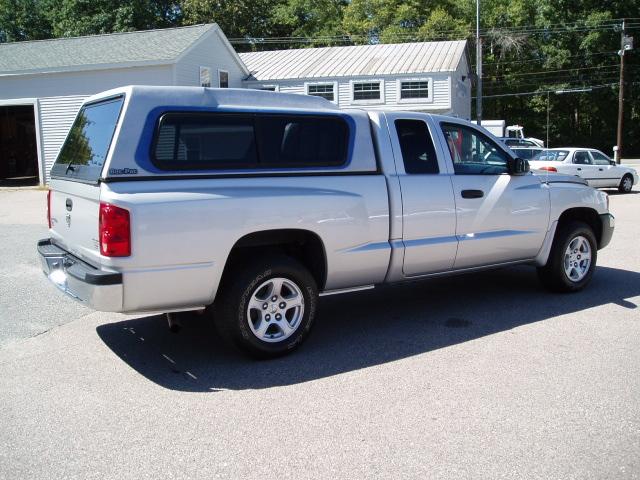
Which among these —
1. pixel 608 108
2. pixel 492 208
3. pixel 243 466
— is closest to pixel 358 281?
pixel 492 208

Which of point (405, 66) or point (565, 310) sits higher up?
point (405, 66)

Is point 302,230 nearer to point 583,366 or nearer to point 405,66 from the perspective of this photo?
point 583,366

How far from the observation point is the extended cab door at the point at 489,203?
615 centimetres

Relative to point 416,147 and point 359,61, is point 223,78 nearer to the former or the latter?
point 359,61

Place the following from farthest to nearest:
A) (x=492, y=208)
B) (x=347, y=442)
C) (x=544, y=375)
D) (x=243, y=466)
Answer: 1. (x=492, y=208)
2. (x=544, y=375)
3. (x=347, y=442)
4. (x=243, y=466)

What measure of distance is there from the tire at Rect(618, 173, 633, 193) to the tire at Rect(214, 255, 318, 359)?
1805 centimetres

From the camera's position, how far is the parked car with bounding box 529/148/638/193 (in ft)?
62.2

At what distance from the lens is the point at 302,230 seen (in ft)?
17.0

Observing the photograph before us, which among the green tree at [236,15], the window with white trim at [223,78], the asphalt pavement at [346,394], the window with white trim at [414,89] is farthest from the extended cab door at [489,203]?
the green tree at [236,15]

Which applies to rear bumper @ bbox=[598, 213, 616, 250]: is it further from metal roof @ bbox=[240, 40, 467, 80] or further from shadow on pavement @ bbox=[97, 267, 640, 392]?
metal roof @ bbox=[240, 40, 467, 80]

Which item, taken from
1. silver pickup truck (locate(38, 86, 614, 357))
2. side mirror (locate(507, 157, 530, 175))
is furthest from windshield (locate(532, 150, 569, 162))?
side mirror (locate(507, 157, 530, 175))

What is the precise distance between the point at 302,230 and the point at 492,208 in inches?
85.4

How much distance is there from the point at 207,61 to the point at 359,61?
8676mm

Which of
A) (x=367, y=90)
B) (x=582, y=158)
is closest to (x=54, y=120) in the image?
(x=367, y=90)
